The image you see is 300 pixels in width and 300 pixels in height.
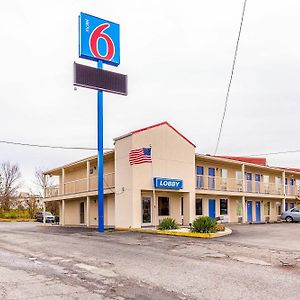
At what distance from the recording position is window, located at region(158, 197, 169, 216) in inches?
1090

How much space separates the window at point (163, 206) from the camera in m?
27.7

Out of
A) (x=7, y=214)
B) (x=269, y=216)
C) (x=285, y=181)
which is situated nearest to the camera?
(x=269, y=216)

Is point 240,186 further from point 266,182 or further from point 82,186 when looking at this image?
point 82,186

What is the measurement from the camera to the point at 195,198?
100 ft

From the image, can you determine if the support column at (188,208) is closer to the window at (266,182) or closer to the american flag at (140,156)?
the american flag at (140,156)

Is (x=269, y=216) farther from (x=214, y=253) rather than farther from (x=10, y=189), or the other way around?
(x=10, y=189)

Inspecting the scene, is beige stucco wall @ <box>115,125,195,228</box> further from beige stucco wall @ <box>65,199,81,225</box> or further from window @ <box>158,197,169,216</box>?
beige stucco wall @ <box>65,199,81,225</box>

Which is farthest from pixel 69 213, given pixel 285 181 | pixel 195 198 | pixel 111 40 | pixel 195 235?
pixel 285 181

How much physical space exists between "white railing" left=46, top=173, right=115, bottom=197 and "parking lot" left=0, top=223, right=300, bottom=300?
13.5m

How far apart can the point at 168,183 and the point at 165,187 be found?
37 centimetres

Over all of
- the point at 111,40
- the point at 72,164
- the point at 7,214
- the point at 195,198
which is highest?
the point at 111,40

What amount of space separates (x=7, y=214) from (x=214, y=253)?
5311cm

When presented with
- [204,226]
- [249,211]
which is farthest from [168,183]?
Result: [249,211]

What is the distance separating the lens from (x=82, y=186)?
3180 cm
